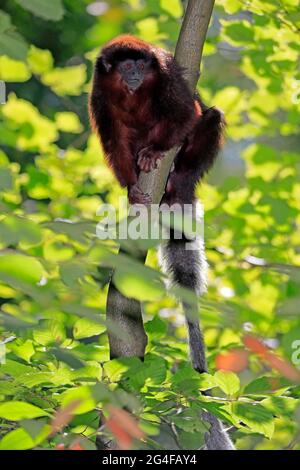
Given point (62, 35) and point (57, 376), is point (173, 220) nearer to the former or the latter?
point (57, 376)

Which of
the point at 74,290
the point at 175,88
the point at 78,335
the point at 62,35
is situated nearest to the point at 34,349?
the point at 78,335

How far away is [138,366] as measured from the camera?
288 cm

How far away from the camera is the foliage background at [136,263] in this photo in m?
→ 2.01

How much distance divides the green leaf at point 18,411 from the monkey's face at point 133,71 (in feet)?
9.32

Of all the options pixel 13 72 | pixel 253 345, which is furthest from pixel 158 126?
pixel 253 345

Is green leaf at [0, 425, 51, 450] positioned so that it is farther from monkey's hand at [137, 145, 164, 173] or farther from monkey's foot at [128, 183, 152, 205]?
monkey's hand at [137, 145, 164, 173]

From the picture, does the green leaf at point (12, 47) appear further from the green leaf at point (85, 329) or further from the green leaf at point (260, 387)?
the green leaf at point (260, 387)

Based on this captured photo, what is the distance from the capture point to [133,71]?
483cm

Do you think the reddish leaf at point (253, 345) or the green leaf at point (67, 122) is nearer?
the reddish leaf at point (253, 345)

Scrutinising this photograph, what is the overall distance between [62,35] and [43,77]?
351 centimetres

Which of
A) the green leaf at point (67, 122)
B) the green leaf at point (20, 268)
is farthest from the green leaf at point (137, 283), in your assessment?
the green leaf at point (67, 122)

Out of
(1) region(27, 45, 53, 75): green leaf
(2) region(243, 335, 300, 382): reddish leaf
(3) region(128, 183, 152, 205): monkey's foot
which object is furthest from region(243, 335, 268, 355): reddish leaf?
(1) region(27, 45, 53, 75): green leaf

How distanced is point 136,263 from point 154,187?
1.87 m

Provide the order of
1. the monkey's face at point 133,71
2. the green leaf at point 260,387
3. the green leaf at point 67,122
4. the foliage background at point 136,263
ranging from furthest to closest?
1. the green leaf at point 67,122
2. the monkey's face at point 133,71
3. the green leaf at point 260,387
4. the foliage background at point 136,263
